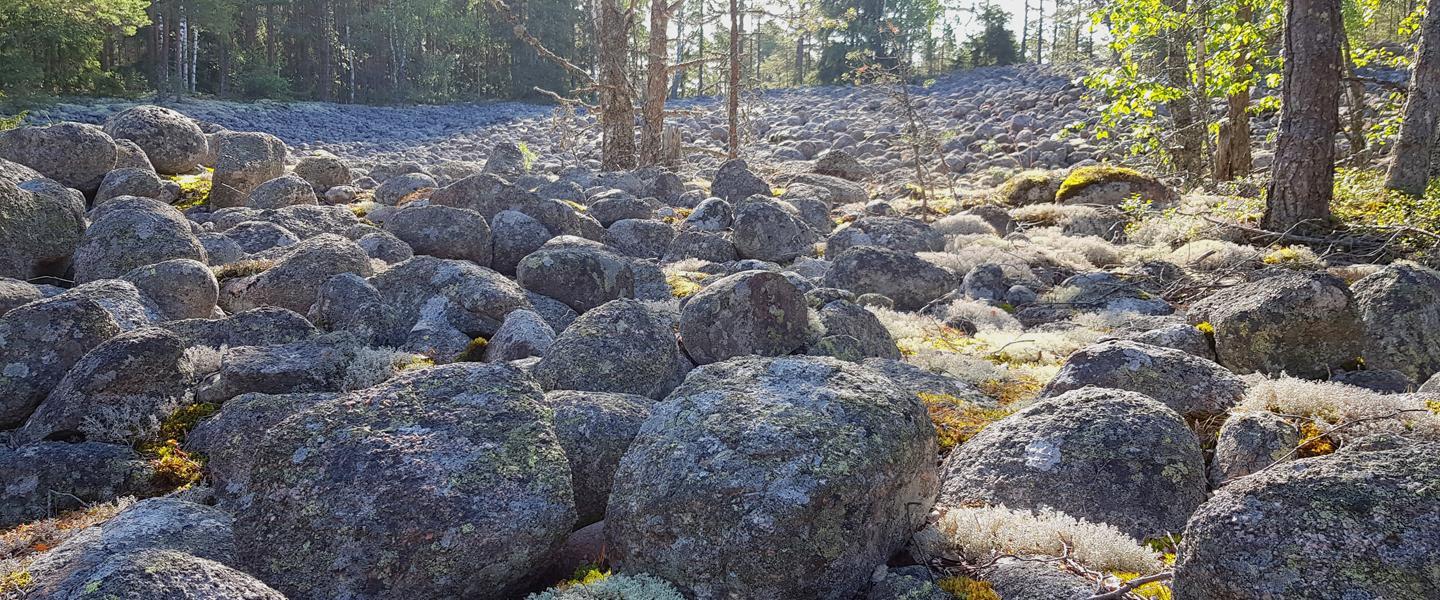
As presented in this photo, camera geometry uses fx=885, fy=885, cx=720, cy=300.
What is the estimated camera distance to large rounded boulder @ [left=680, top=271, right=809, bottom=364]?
671 centimetres

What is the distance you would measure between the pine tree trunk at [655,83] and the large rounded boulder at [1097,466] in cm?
1656

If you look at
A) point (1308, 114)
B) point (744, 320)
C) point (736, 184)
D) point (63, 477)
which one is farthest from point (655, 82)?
point (63, 477)

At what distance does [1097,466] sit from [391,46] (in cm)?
5263

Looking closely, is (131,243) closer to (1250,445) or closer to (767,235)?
(767,235)

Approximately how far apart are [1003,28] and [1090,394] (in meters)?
58.8

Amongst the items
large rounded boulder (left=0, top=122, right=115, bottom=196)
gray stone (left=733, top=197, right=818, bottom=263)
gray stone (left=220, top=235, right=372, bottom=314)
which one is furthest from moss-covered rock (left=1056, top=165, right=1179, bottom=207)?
large rounded boulder (left=0, top=122, right=115, bottom=196)

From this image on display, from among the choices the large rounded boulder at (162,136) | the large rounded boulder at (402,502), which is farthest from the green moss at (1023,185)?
the large rounded boulder at (402,502)

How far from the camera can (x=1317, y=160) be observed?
10.7m

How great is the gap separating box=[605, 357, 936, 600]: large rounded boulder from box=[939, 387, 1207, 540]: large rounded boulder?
0.52 m

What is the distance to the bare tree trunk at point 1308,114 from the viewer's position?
10422mm

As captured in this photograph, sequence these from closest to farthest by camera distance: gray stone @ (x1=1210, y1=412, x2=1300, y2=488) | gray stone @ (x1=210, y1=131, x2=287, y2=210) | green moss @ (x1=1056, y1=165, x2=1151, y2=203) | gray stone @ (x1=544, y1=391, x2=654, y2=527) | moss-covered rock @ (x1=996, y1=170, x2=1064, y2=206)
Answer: gray stone @ (x1=544, y1=391, x2=654, y2=527), gray stone @ (x1=1210, y1=412, x2=1300, y2=488), gray stone @ (x1=210, y1=131, x2=287, y2=210), green moss @ (x1=1056, y1=165, x2=1151, y2=203), moss-covered rock @ (x1=996, y1=170, x2=1064, y2=206)

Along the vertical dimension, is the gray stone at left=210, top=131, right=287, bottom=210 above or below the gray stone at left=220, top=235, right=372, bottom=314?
above

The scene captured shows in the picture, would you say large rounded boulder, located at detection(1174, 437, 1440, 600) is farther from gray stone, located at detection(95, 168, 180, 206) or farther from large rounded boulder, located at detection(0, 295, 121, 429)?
gray stone, located at detection(95, 168, 180, 206)

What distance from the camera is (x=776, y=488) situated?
10.7 feet
